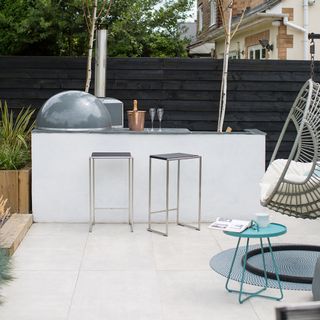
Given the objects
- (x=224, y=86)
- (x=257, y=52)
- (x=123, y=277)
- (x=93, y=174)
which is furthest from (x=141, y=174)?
(x=257, y=52)

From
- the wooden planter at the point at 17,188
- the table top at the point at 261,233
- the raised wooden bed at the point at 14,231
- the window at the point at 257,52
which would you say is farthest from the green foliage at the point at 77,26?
the table top at the point at 261,233

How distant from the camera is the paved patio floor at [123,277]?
14.5 ft

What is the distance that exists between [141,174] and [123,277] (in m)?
2.31

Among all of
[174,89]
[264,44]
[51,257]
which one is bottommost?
[51,257]

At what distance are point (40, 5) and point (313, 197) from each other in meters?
8.64

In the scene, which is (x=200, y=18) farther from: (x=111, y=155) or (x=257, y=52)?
(x=111, y=155)

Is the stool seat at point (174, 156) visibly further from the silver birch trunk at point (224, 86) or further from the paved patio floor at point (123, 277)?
the silver birch trunk at point (224, 86)

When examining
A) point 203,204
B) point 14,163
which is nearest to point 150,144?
point 203,204

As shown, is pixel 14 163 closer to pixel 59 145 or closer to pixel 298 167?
pixel 59 145

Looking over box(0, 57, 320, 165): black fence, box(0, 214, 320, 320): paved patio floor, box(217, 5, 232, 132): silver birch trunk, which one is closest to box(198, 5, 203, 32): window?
box(0, 57, 320, 165): black fence

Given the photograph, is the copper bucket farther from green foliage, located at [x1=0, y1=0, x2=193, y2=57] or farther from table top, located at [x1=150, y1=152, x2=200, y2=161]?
green foliage, located at [x1=0, y1=0, x2=193, y2=57]

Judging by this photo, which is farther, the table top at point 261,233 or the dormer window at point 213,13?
the dormer window at point 213,13

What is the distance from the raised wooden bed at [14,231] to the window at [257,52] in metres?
9.23

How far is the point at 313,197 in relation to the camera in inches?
195
